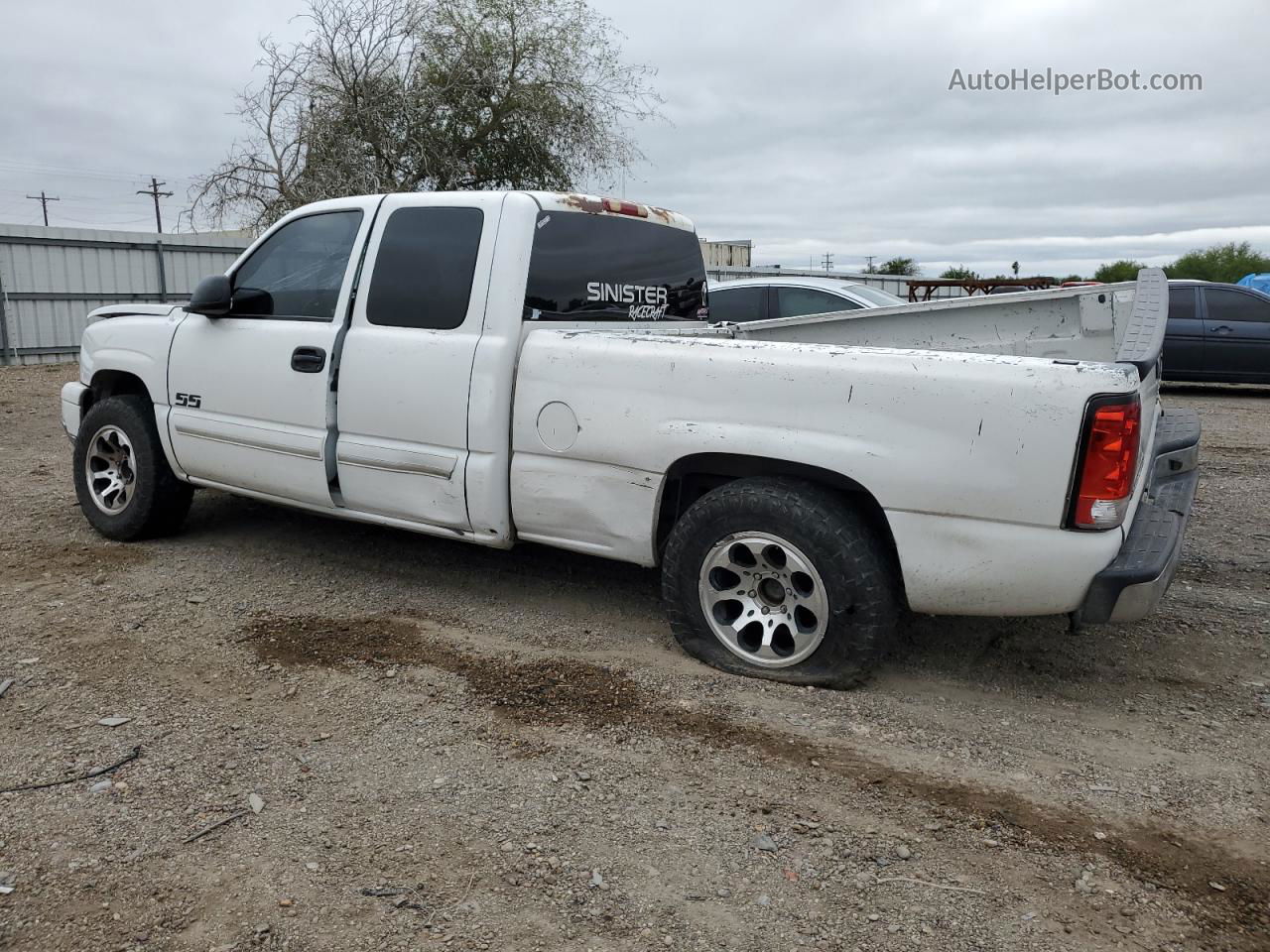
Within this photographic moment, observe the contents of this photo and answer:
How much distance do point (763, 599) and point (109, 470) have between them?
4.04 metres

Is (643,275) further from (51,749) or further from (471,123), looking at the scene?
(471,123)

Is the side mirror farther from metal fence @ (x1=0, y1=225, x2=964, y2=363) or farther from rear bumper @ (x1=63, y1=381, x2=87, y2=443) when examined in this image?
metal fence @ (x1=0, y1=225, x2=964, y2=363)

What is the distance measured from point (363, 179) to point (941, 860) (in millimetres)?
18112

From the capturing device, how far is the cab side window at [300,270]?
185 inches

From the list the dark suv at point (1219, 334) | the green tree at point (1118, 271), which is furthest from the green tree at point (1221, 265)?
the dark suv at point (1219, 334)

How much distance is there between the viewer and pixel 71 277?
58.8 ft

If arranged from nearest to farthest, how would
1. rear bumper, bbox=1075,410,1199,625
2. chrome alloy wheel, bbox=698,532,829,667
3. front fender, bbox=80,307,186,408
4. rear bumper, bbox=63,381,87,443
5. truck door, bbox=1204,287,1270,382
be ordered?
rear bumper, bbox=1075,410,1199,625 < chrome alloy wheel, bbox=698,532,829,667 < front fender, bbox=80,307,186,408 < rear bumper, bbox=63,381,87,443 < truck door, bbox=1204,287,1270,382

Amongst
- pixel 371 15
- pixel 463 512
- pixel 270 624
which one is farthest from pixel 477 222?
pixel 371 15

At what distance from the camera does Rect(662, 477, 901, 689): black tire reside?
3.46 metres

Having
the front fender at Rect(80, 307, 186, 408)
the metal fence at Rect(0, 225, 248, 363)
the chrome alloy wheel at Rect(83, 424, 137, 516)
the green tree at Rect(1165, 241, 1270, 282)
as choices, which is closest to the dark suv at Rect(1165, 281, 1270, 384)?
the front fender at Rect(80, 307, 186, 408)

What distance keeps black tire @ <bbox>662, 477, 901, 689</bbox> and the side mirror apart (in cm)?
270

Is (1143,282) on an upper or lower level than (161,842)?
upper

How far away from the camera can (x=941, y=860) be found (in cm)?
262

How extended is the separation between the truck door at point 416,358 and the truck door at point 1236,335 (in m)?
12.0
